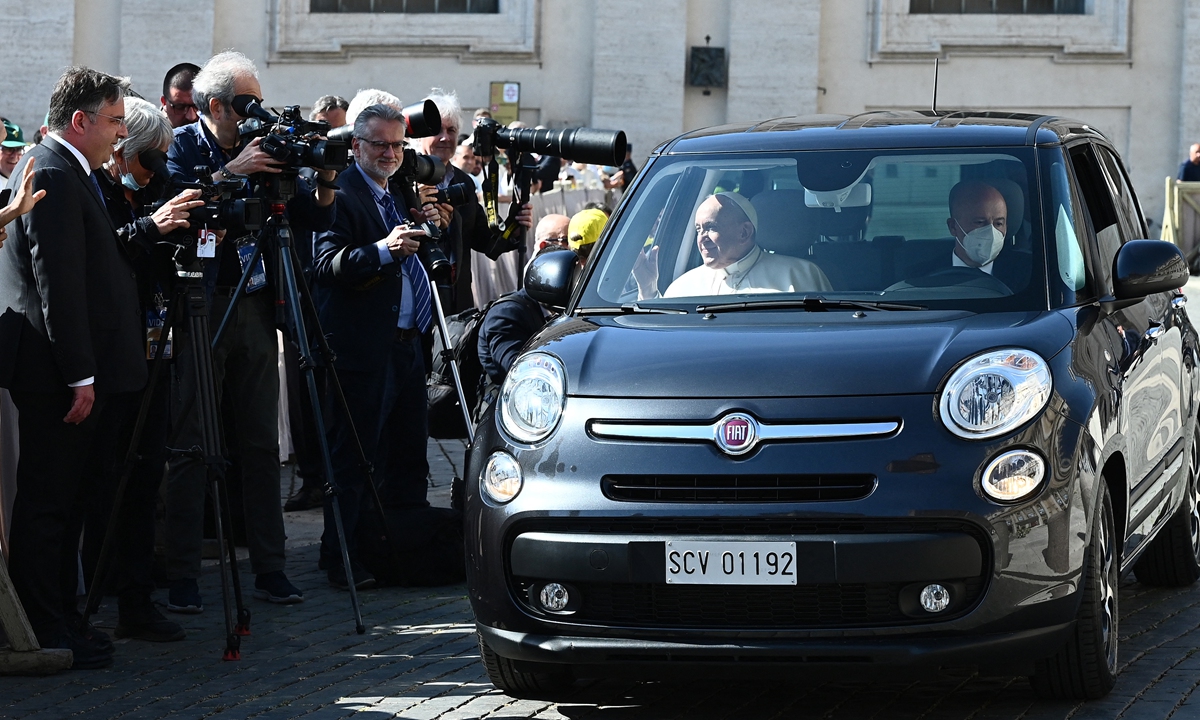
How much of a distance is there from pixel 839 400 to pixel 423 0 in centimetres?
2154

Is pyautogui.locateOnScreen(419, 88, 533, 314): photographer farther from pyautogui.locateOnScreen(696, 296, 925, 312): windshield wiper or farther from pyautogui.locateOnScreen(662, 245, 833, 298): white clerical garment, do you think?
pyautogui.locateOnScreen(696, 296, 925, 312): windshield wiper

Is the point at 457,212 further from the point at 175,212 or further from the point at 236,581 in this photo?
the point at 236,581

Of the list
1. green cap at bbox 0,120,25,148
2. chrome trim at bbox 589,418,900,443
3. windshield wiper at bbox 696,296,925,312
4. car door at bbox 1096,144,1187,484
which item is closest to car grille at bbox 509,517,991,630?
chrome trim at bbox 589,418,900,443

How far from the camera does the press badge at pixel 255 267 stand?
711 cm

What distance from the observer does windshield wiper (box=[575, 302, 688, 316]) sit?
5574 mm

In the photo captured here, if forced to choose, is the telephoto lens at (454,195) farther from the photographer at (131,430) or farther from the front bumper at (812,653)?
the front bumper at (812,653)

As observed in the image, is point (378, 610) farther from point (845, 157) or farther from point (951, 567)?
point (951, 567)

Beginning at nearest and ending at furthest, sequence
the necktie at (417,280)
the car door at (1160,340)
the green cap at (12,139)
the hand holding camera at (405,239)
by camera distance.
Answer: the car door at (1160,340) → the hand holding camera at (405,239) → the necktie at (417,280) → the green cap at (12,139)

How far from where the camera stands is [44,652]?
231 inches

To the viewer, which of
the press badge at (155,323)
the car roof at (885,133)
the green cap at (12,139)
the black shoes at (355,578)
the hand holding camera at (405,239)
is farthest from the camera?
the green cap at (12,139)

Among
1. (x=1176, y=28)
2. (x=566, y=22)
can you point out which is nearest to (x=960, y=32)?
(x=1176, y=28)

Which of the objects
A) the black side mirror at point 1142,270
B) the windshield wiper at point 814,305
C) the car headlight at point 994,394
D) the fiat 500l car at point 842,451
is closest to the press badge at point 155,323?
the fiat 500l car at point 842,451

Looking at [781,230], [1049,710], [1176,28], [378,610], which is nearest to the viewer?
[1049,710]

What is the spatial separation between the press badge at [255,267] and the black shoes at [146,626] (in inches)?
55.1
